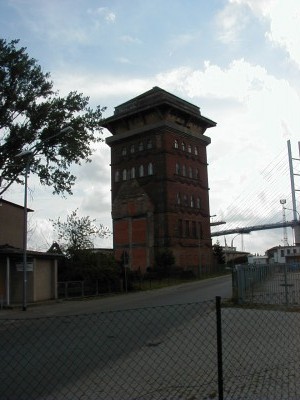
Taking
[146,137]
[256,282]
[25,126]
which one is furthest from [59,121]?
[146,137]

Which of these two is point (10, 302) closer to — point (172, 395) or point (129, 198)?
point (172, 395)

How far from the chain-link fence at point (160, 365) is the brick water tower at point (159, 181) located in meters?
56.5

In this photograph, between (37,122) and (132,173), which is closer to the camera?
(37,122)

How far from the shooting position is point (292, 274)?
2231 centimetres

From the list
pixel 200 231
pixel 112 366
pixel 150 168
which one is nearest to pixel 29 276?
pixel 112 366

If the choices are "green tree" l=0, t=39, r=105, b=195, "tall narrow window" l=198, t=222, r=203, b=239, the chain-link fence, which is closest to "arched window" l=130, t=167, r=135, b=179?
"tall narrow window" l=198, t=222, r=203, b=239

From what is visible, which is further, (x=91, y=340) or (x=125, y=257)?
(x=125, y=257)

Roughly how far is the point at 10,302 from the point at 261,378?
28.2 meters

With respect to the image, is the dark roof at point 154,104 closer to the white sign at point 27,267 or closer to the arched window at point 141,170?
the arched window at point 141,170

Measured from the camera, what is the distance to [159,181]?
71.4 m

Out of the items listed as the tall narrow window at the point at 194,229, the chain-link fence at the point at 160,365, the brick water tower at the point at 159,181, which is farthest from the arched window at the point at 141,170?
the chain-link fence at the point at 160,365

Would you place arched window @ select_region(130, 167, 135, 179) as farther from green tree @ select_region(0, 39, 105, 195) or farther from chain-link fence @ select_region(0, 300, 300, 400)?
chain-link fence @ select_region(0, 300, 300, 400)

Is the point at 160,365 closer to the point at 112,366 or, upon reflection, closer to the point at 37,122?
the point at 112,366

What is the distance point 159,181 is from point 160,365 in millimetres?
62300
